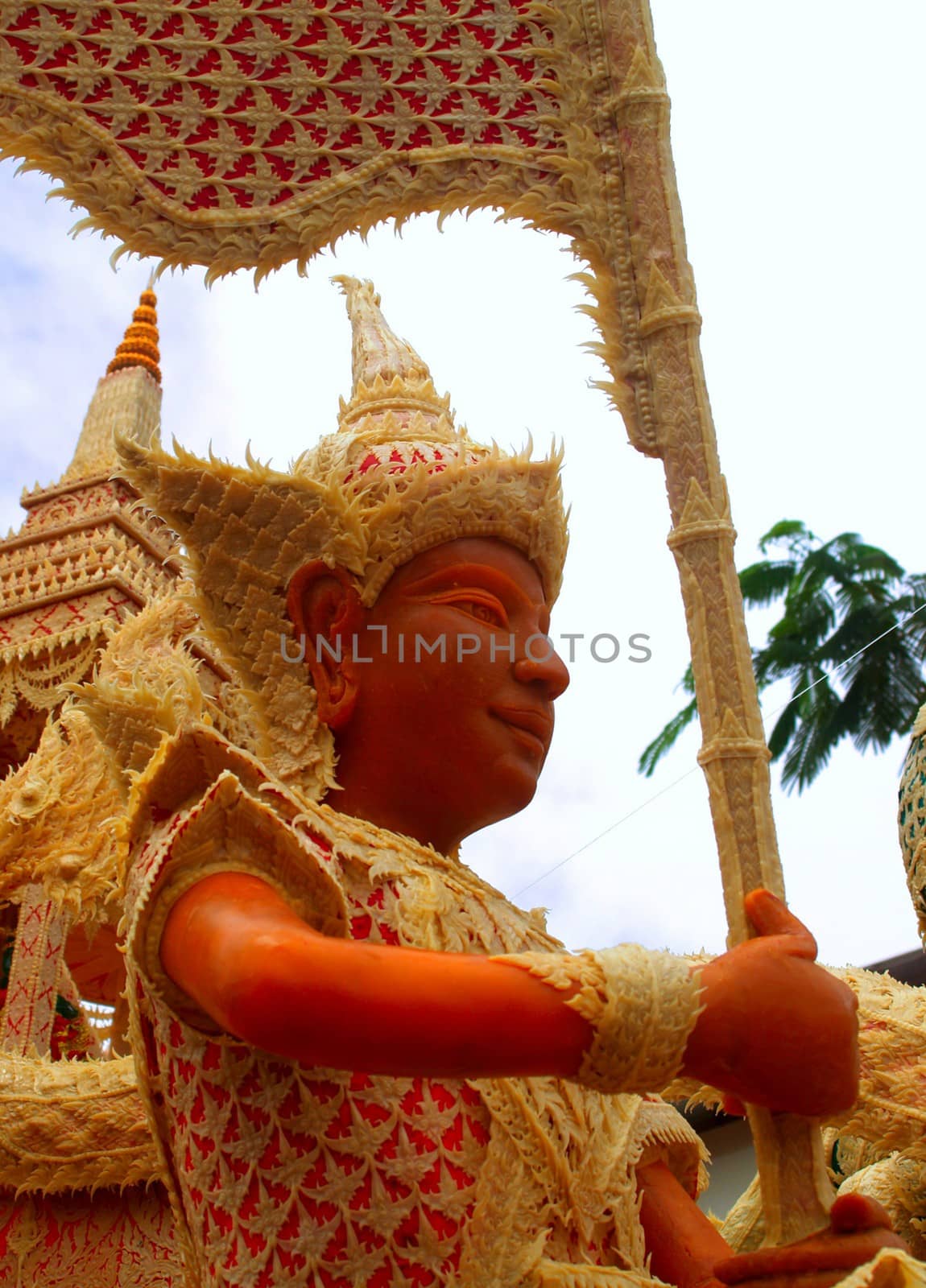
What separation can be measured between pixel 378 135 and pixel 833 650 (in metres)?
15.5

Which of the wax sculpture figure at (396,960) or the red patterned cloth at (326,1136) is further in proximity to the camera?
the red patterned cloth at (326,1136)

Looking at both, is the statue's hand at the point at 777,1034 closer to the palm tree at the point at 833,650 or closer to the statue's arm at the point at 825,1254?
the statue's arm at the point at 825,1254

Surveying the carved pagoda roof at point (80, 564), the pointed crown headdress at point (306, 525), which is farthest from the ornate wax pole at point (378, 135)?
the carved pagoda roof at point (80, 564)

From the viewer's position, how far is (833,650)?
17.1 metres

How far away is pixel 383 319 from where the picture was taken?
3.48m

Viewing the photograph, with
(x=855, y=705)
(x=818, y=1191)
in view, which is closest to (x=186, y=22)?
(x=818, y=1191)

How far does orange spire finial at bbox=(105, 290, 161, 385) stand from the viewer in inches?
462

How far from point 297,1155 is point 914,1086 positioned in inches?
59.8

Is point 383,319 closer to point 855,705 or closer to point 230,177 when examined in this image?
point 230,177

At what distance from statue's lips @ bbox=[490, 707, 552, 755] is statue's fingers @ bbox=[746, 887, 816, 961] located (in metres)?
0.70

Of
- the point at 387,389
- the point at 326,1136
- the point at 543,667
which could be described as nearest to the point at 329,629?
the point at 543,667

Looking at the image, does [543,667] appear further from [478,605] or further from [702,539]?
[702,539]

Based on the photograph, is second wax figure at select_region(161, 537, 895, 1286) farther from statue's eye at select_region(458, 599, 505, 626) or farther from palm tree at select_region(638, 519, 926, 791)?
palm tree at select_region(638, 519, 926, 791)

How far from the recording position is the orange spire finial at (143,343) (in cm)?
1173
